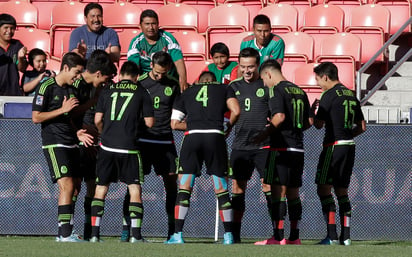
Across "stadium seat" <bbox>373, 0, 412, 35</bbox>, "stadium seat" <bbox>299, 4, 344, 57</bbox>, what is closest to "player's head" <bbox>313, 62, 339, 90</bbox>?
"stadium seat" <bbox>299, 4, 344, 57</bbox>

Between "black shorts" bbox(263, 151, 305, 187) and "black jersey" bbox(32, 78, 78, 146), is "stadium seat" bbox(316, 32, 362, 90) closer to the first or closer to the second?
"black shorts" bbox(263, 151, 305, 187)

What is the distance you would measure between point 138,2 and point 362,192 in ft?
24.3

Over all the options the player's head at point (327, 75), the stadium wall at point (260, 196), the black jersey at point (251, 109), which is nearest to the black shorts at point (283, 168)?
the black jersey at point (251, 109)

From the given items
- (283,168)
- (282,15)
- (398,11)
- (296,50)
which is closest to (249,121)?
(283,168)

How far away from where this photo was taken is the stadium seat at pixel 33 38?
16.4 metres

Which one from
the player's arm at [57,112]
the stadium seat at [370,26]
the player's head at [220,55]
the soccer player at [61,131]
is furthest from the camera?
the stadium seat at [370,26]

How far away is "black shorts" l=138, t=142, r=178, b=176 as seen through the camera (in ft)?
35.5

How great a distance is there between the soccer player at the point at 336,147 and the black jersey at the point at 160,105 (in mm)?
1669

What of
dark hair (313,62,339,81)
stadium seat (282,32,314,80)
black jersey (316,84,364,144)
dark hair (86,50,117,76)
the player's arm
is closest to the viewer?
the player's arm

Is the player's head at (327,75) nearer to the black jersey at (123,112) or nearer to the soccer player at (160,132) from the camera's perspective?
the soccer player at (160,132)

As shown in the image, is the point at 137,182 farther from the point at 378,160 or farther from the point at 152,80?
the point at 378,160

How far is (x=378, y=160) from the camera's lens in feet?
40.0

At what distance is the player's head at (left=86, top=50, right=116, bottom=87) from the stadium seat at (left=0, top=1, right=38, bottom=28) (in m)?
7.26

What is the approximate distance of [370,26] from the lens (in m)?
16.1
